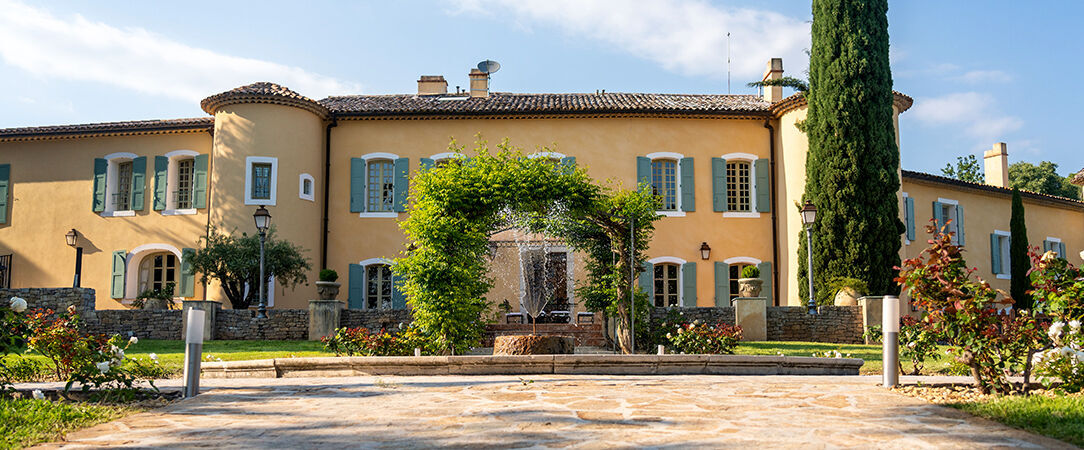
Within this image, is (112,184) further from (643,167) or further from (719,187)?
(719,187)

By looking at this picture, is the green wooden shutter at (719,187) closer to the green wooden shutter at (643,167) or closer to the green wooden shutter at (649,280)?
the green wooden shutter at (643,167)

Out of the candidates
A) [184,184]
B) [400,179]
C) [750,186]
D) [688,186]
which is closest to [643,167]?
[688,186]

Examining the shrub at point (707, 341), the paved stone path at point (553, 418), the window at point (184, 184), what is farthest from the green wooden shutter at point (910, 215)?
the window at point (184, 184)

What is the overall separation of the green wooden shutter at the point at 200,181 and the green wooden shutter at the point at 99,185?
2465 mm

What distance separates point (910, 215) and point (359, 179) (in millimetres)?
14158

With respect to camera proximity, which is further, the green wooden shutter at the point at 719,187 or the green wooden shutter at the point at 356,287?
the green wooden shutter at the point at 719,187

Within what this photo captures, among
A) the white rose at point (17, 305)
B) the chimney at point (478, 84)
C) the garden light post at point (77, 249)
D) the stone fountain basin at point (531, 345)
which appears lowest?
the stone fountain basin at point (531, 345)

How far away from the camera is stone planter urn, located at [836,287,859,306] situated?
17.7 metres

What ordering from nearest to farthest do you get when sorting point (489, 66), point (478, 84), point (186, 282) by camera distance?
point (186, 282), point (478, 84), point (489, 66)

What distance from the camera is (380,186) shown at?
22.3 metres

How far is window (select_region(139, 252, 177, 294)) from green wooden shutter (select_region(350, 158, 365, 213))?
189 inches

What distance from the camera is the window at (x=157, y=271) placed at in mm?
22312

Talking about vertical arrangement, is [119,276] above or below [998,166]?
below

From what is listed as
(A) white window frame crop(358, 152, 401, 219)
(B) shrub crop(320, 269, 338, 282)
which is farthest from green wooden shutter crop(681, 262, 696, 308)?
(B) shrub crop(320, 269, 338, 282)
